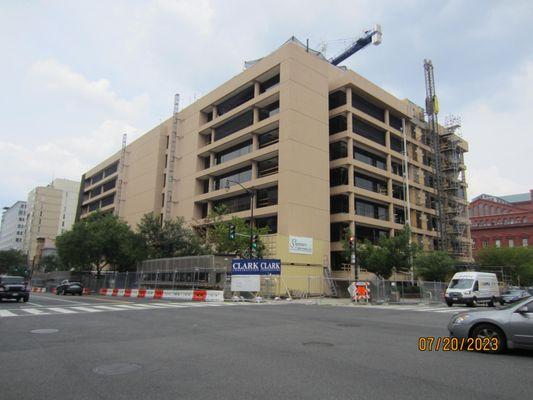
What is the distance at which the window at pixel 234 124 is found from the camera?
171ft

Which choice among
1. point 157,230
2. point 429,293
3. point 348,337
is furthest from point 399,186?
point 348,337

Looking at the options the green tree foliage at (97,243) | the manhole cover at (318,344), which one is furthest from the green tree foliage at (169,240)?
the manhole cover at (318,344)

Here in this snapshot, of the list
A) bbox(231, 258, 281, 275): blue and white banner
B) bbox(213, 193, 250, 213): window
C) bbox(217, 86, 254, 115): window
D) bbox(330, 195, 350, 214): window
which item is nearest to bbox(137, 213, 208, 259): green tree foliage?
bbox(213, 193, 250, 213): window

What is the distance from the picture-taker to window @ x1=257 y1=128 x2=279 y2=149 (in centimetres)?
4809

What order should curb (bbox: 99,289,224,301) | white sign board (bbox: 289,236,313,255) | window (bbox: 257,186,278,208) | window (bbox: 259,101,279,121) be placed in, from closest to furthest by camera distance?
1. curb (bbox: 99,289,224,301)
2. white sign board (bbox: 289,236,313,255)
3. window (bbox: 257,186,278,208)
4. window (bbox: 259,101,279,121)

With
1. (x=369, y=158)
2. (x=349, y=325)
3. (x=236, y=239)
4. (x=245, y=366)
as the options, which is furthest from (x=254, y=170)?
(x=245, y=366)

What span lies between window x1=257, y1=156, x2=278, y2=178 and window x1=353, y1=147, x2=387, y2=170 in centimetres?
1113

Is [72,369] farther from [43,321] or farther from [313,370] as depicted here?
[43,321]

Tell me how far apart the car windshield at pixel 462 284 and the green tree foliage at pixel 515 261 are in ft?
120

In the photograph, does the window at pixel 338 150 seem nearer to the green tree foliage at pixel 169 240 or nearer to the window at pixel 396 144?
the window at pixel 396 144

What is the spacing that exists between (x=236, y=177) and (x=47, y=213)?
401 feet

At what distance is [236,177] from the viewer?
5219cm

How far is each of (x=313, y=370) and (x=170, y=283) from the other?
37.1 m

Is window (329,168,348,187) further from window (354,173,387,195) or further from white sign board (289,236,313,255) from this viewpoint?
white sign board (289,236,313,255)
